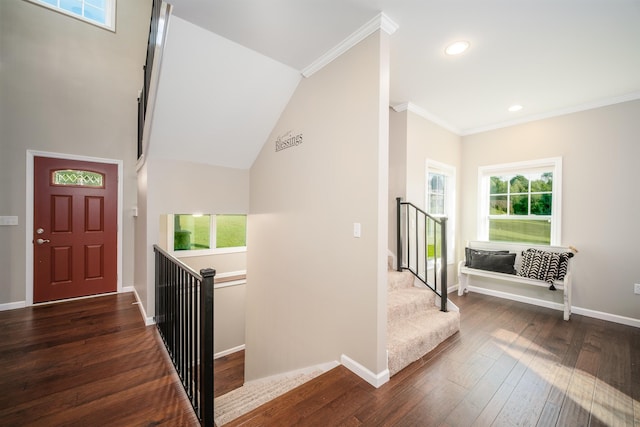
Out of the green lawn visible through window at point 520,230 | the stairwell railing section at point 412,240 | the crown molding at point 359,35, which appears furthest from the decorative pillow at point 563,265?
the crown molding at point 359,35

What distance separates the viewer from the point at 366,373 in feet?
6.21

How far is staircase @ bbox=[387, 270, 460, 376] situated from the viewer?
210cm

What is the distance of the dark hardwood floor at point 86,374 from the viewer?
1614mm

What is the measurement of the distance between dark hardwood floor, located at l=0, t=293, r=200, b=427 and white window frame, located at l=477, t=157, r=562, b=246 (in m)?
4.56

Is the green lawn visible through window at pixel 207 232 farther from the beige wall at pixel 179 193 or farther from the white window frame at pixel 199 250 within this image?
the beige wall at pixel 179 193

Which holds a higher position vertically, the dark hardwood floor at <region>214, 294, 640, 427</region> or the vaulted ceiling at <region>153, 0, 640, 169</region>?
the vaulted ceiling at <region>153, 0, 640, 169</region>

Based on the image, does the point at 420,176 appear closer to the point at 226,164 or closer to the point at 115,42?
the point at 226,164

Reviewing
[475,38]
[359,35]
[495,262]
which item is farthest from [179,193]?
[495,262]

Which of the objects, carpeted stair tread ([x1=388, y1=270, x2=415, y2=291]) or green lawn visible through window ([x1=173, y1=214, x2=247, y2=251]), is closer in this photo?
carpeted stair tread ([x1=388, y1=270, x2=415, y2=291])

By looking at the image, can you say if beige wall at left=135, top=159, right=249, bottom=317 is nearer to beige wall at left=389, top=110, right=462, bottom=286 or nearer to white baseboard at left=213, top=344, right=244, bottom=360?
white baseboard at left=213, top=344, right=244, bottom=360

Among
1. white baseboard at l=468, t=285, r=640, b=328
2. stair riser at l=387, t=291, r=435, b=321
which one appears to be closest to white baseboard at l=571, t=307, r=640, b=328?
white baseboard at l=468, t=285, r=640, b=328

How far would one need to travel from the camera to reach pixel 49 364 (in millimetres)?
2117

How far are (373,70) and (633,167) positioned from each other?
11.4 feet

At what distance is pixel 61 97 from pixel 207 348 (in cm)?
448
